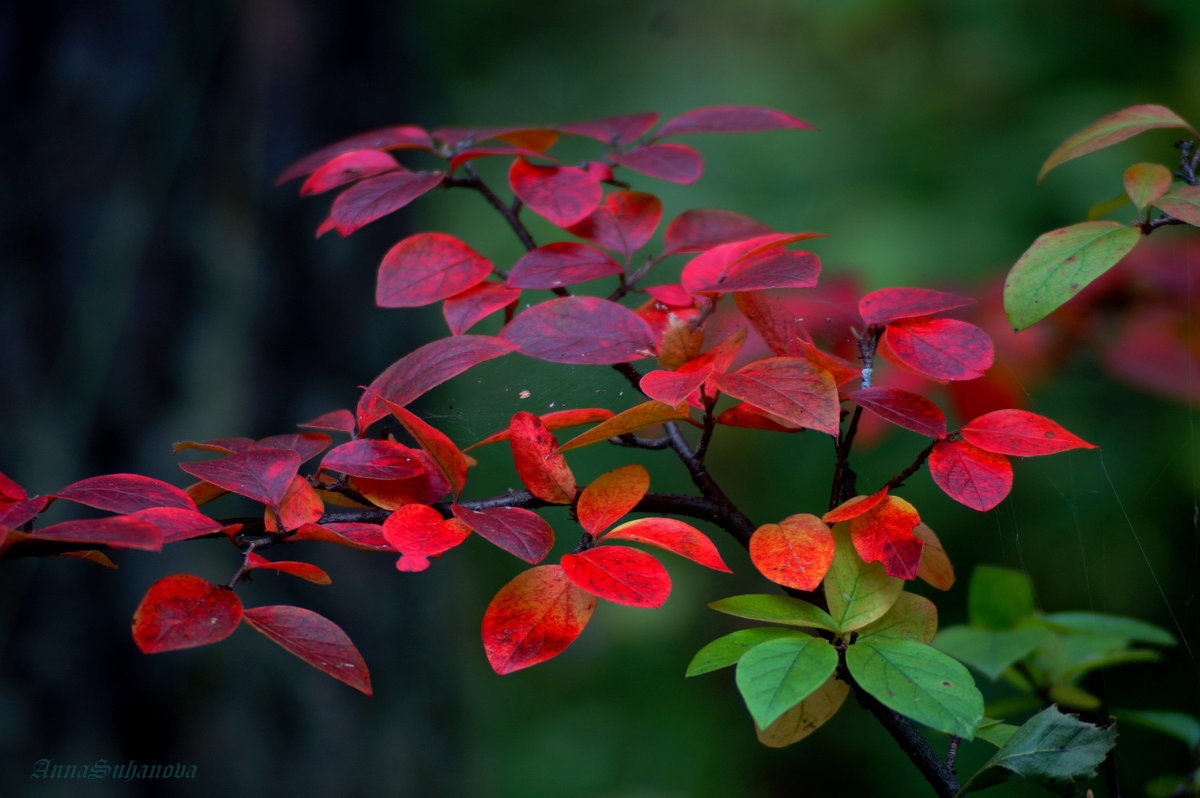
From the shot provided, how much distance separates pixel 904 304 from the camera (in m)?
0.40

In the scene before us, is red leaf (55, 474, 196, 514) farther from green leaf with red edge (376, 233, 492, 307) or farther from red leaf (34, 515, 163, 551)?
green leaf with red edge (376, 233, 492, 307)

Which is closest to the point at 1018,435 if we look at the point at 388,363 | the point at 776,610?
the point at 776,610

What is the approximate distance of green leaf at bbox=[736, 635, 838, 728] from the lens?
0.95 ft

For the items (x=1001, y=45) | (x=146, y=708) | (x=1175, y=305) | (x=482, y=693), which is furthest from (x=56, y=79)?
(x=1001, y=45)

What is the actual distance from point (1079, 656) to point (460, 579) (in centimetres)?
151

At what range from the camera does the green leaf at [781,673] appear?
29 cm

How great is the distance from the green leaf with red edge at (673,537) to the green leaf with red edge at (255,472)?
0.14 m

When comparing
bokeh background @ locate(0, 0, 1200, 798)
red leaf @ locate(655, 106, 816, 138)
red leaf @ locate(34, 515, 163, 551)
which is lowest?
bokeh background @ locate(0, 0, 1200, 798)

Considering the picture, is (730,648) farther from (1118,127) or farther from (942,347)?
(1118,127)

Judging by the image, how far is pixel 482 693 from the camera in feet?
6.69

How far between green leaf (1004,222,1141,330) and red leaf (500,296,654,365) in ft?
0.57

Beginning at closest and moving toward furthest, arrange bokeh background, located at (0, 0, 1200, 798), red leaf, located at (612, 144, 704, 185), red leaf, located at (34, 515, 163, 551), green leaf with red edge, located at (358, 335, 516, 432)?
red leaf, located at (34, 515, 163, 551), green leaf with red edge, located at (358, 335, 516, 432), red leaf, located at (612, 144, 704, 185), bokeh background, located at (0, 0, 1200, 798)

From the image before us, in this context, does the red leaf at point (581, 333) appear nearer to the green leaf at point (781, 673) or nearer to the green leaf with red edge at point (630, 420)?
the green leaf with red edge at point (630, 420)

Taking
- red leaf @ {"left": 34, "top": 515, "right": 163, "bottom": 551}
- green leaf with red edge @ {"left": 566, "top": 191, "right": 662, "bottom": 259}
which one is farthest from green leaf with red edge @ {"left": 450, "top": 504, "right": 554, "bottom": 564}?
green leaf with red edge @ {"left": 566, "top": 191, "right": 662, "bottom": 259}
